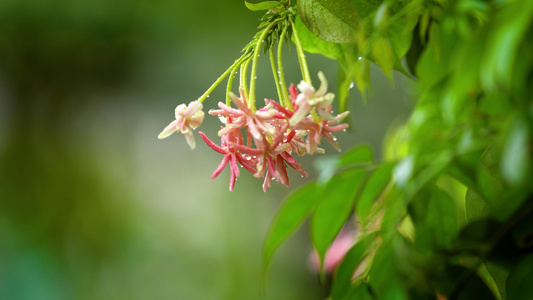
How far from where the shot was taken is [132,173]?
65.6 inches

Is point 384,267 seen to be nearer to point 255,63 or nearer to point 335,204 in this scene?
point 335,204

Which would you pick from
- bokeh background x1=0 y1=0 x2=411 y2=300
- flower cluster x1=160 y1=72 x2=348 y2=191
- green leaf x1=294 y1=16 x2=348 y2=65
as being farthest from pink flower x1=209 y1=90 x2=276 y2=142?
bokeh background x1=0 y1=0 x2=411 y2=300

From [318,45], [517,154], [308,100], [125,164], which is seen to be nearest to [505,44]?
[517,154]

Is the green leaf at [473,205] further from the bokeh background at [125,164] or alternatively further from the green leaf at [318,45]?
the bokeh background at [125,164]

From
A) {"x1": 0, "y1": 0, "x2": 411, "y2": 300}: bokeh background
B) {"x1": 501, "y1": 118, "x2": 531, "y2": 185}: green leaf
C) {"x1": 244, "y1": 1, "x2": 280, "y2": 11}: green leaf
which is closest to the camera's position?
{"x1": 501, "y1": 118, "x2": 531, "y2": 185}: green leaf

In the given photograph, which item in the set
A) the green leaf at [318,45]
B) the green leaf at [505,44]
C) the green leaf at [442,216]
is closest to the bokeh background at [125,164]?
the green leaf at [318,45]

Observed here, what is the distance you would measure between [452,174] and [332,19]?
16 centimetres

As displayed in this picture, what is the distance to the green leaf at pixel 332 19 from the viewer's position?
0.33 meters

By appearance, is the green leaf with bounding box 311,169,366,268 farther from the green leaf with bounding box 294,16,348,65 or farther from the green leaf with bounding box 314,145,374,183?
the green leaf with bounding box 294,16,348,65

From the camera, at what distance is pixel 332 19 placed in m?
0.33

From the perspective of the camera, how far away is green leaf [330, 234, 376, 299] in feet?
0.79

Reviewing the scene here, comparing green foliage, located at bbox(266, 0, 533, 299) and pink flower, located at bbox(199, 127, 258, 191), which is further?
pink flower, located at bbox(199, 127, 258, 191)

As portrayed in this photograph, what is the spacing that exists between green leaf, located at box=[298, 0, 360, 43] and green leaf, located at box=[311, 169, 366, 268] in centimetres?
14

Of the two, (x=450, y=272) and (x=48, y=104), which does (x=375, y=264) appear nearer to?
(x=450, y=272)
